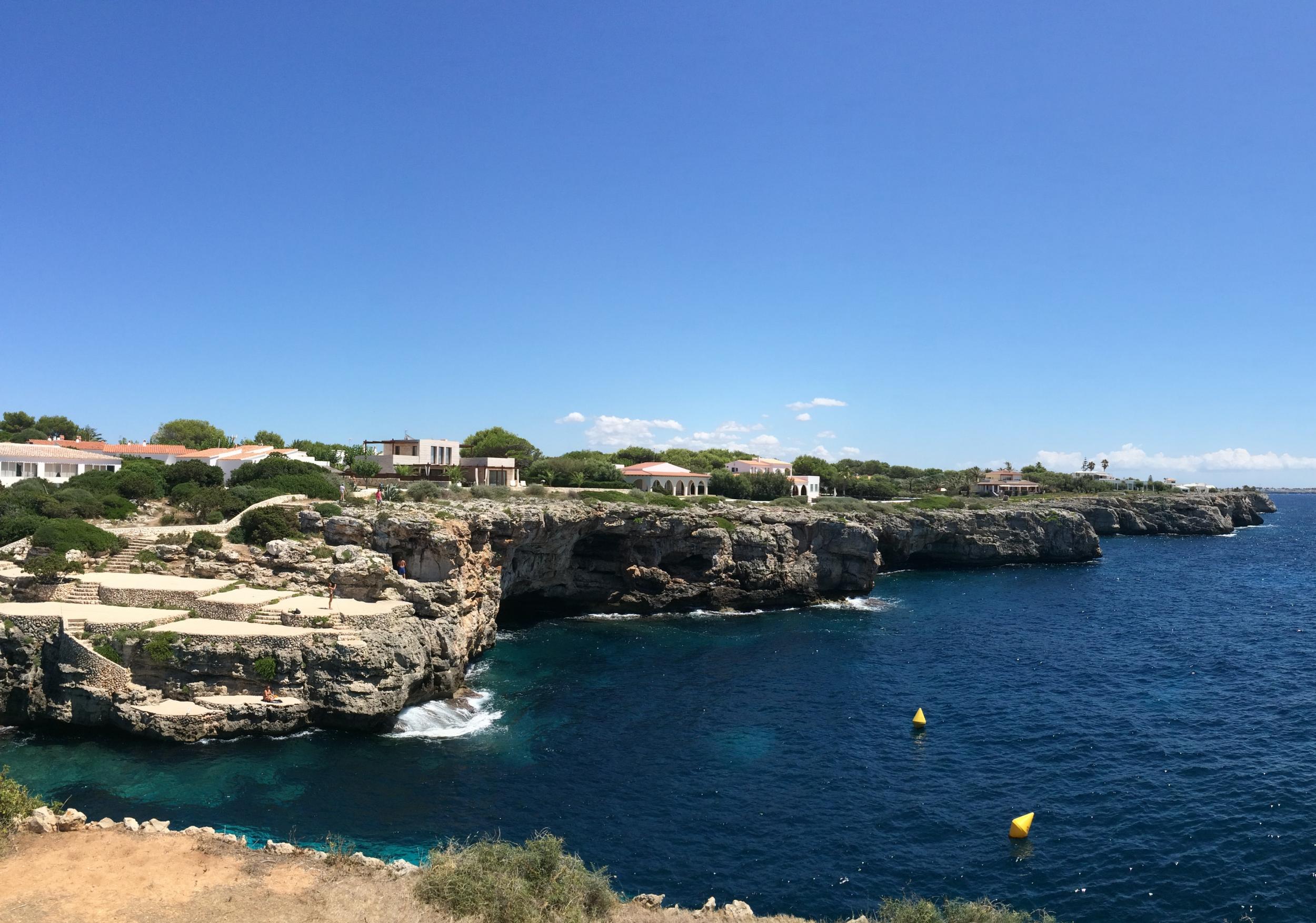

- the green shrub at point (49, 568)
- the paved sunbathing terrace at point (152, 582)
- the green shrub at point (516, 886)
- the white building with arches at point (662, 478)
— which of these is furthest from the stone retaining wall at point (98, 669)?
the white building with arches at point (662, 478)

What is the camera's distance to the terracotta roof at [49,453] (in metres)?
59.9

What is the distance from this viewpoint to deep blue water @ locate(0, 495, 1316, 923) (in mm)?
20562

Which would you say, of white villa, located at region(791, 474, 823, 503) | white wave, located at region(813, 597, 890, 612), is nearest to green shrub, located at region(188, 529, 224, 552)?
white wave, located at region(813, 597, 890, 612)

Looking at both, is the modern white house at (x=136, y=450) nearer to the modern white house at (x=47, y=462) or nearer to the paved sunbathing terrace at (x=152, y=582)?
the modern white house at (x=47, y=462)

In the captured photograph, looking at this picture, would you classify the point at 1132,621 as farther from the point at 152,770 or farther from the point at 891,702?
the point at 152,770

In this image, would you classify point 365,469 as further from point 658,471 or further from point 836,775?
point 836,775

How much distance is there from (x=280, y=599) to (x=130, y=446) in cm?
6075

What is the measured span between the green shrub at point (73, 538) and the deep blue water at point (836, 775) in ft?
40.7

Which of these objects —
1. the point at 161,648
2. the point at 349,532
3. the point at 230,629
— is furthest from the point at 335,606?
the point at 349,532

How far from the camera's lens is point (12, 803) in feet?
57.2

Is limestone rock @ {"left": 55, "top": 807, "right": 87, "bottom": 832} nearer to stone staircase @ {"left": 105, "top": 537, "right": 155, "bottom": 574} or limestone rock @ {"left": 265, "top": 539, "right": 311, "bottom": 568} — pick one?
limestone rock @ {"left": 265, "top": 539, "right": 311, "bottom": 568}

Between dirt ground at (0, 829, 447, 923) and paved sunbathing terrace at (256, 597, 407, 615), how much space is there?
1519 cm

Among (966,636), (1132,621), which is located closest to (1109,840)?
(966,636)

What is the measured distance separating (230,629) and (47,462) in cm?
4656
